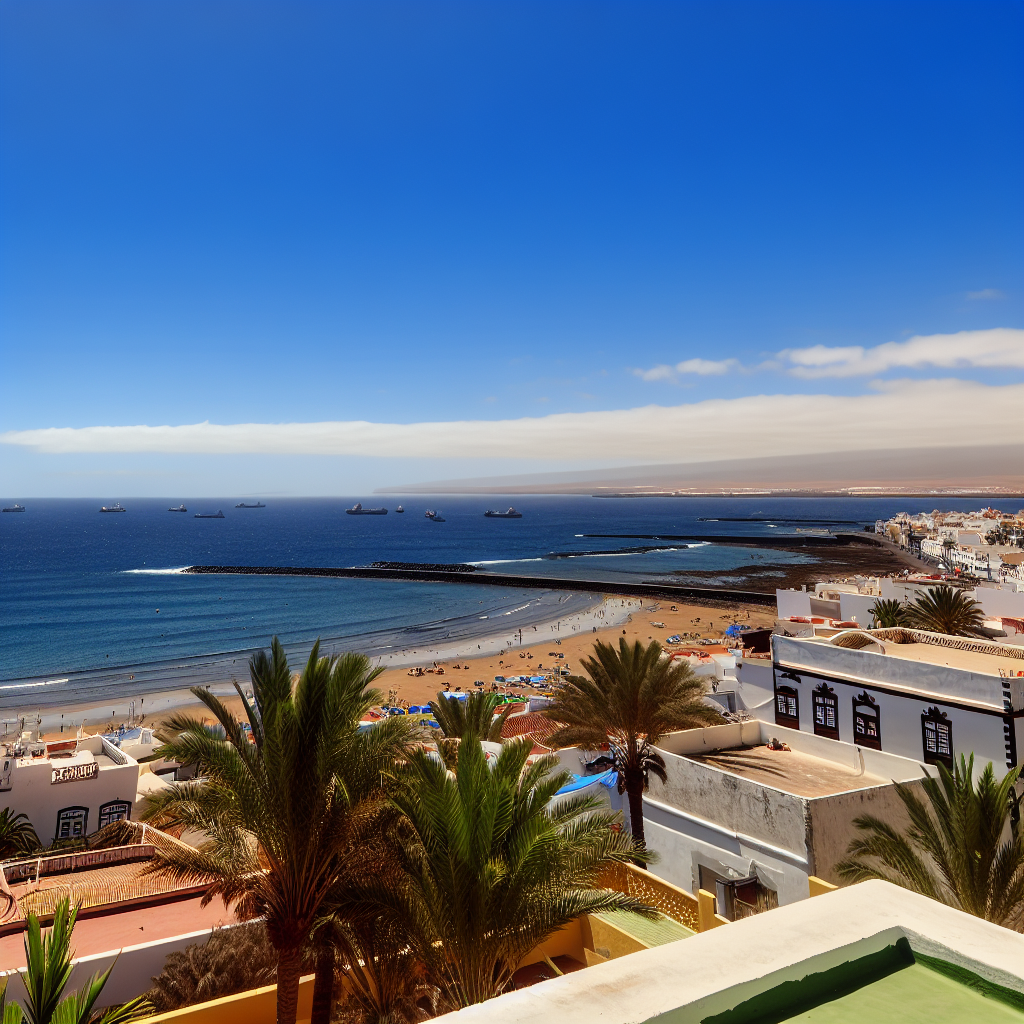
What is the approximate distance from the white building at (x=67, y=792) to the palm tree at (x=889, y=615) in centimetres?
2628

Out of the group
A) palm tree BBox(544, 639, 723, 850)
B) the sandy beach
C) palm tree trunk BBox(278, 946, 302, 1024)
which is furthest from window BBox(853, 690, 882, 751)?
the sandy beach

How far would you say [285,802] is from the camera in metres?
7.96

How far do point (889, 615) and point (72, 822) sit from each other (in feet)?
94.5

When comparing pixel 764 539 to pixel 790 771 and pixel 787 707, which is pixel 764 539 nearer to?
pixel 787 707

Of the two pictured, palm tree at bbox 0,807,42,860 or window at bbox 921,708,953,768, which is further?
palm tree at bbox 0,807,42,860

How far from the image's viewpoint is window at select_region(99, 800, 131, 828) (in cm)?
1923

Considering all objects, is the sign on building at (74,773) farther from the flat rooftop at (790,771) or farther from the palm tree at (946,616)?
the palm tree at (946,616)

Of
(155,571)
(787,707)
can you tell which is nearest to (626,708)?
(787,707)

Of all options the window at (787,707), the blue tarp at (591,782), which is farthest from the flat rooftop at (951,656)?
the blue tarp at (591,782)

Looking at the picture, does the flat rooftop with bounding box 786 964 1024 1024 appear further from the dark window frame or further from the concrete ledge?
the dark window frame

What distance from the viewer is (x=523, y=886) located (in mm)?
7098

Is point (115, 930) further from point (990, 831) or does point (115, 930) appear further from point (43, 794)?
point (990, 831)

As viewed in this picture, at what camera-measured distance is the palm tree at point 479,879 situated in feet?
22.8

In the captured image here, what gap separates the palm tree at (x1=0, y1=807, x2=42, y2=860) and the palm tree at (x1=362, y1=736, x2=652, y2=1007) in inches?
541
